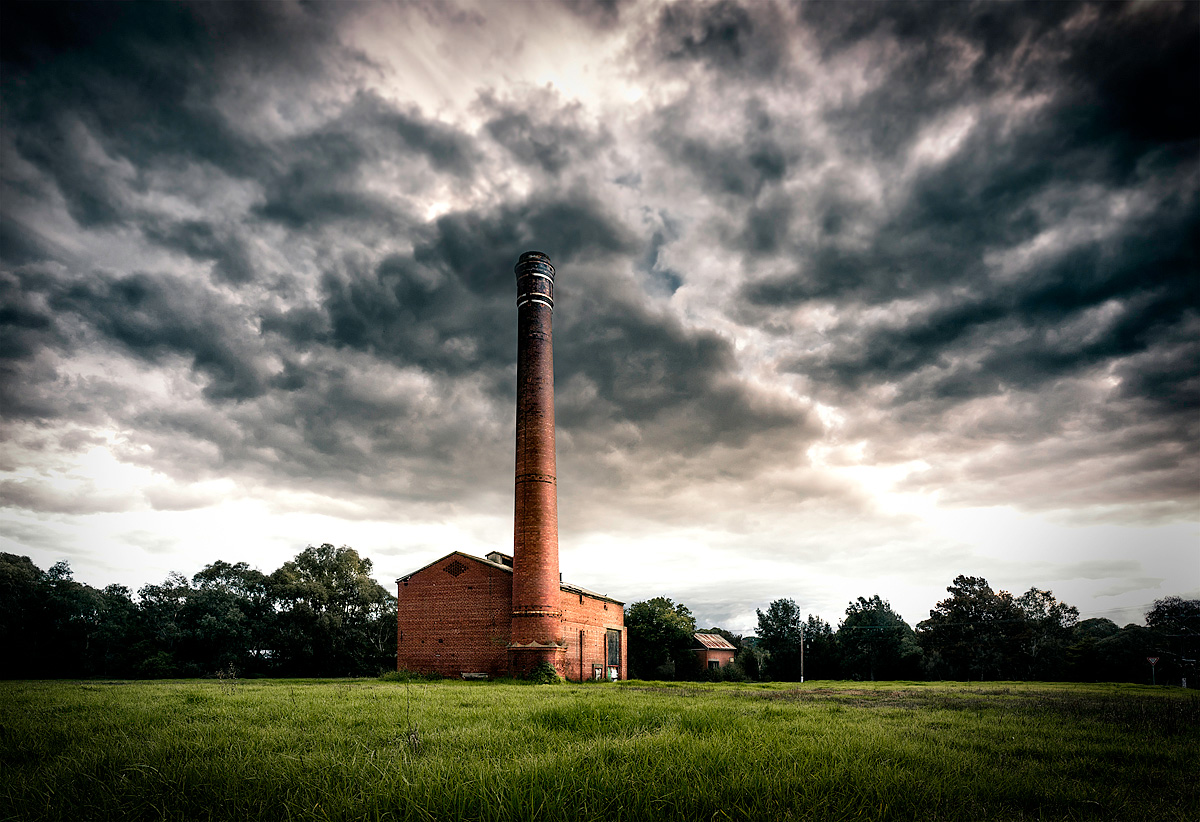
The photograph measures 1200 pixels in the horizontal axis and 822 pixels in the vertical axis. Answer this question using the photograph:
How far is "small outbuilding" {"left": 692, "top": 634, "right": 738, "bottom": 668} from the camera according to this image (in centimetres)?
6812

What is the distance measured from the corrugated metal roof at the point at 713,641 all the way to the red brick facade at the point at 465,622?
125 ft

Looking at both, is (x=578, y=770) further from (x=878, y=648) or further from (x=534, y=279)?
(x=878, y=648)

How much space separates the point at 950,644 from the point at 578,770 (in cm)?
6197

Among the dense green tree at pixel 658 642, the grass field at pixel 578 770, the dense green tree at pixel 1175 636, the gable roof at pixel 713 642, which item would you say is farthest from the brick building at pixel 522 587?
the dense green tree at pixel 1175 636

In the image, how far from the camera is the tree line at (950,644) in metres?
51.2

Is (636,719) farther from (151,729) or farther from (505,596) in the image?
(505,596)

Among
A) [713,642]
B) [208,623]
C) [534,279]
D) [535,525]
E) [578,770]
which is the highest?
[534,279]

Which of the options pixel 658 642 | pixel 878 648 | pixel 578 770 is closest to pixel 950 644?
pixel 878 648

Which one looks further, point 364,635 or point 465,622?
point 364,635

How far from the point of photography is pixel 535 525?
3241cm

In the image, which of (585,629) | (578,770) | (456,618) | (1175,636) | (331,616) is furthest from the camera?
(1175,636)

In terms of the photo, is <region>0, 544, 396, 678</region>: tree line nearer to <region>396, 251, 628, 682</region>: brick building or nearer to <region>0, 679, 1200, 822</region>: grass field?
<region>396, 251, 628, 682</region>: brick building

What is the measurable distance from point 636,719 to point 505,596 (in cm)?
2818

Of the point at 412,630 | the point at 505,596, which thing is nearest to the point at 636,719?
the point at 505,596
